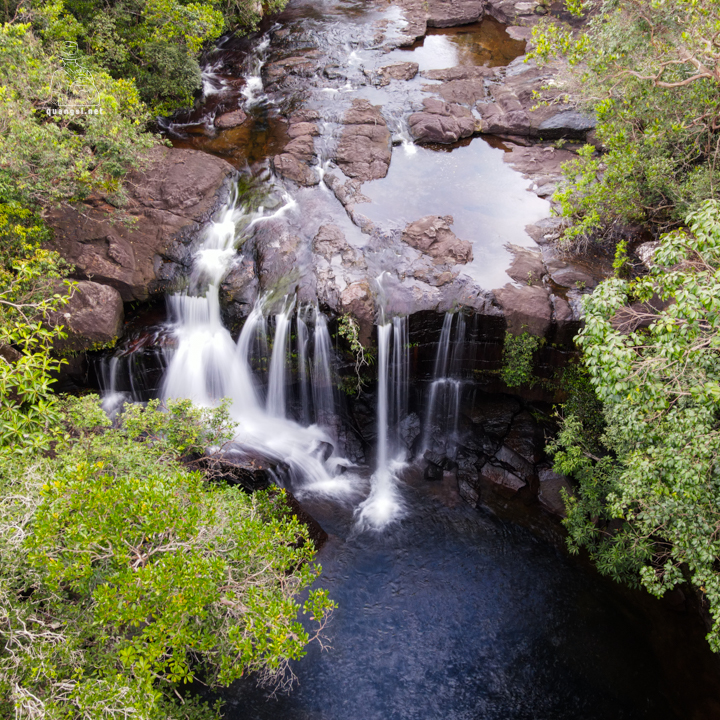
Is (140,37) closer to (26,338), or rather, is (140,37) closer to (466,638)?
(26,338)

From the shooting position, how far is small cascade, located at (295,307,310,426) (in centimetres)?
1398

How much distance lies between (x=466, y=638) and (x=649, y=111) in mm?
13156

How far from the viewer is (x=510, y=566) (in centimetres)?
1242

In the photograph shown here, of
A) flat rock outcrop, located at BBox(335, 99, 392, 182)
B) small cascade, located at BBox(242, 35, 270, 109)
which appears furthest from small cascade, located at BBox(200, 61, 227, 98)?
flat rock outcrop, located at BBox(335, 99, 392, 182)

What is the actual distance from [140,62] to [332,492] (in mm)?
16708

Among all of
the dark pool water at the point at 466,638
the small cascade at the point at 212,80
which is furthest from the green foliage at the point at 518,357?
the small cascade at the point at 212,80

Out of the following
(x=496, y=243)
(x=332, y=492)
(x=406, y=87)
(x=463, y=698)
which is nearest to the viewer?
(x=463, y=698)

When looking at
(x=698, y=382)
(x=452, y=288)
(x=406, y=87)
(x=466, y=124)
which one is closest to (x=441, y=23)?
(x=406, y=87)

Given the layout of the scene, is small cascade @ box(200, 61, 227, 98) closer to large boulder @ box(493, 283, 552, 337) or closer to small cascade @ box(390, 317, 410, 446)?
small cascade @ box(390, 317, 410, 446)

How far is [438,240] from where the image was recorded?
1579cm

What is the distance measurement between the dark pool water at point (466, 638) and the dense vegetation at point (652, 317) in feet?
4.52

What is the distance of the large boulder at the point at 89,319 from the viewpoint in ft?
43.7

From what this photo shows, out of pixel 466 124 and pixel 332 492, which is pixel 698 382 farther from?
pixel 466 124

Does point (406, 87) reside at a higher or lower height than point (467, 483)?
higher
